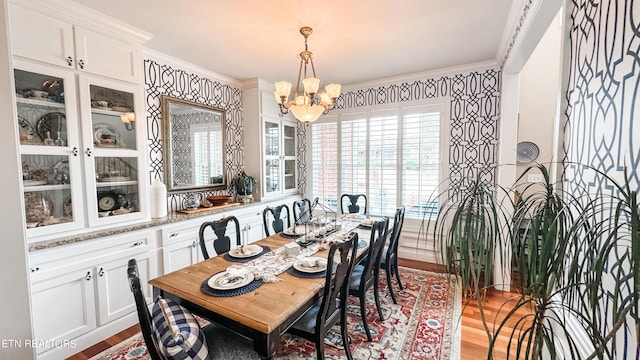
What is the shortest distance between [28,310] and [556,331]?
109 inches

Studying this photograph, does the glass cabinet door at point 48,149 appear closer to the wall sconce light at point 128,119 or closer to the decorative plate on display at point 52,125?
the decorative plate on display at point 52,125

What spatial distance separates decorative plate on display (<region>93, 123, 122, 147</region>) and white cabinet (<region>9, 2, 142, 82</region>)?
45 centimetres

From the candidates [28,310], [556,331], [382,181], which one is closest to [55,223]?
[28,310]

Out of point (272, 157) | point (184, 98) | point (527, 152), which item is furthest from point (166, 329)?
point (527, 152)

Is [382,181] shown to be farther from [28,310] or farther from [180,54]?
[28,310]

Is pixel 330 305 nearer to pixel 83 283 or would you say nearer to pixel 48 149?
pixel 83 283

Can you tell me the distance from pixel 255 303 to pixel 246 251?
80 cm

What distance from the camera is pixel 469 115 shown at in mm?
3576

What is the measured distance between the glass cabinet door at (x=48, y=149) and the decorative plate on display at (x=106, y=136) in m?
0.19

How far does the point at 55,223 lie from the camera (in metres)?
2.11

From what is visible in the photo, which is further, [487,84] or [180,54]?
[487,84]

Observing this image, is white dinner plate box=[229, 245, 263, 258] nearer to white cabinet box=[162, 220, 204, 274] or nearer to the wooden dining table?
the wooden dining table

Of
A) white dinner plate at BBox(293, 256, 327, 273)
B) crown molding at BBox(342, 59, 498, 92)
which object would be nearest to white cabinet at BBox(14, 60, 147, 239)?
white dinner plate at BBox(293, 256, 327, 273)

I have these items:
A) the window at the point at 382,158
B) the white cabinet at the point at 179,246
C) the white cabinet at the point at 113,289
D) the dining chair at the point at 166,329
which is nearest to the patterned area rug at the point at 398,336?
the white cabinet at the point at 113,289
